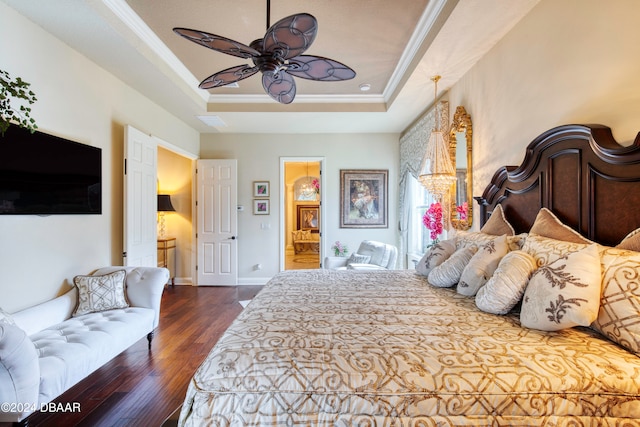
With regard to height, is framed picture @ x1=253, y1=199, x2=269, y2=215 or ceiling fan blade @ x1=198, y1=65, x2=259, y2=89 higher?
ceiling fan blade @ x1=198, y1=65, x2=259, y2=89

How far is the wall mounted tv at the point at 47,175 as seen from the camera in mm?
2035

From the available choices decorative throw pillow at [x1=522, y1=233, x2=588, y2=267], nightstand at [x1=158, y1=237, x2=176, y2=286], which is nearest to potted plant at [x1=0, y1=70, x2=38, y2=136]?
decorative throw pillow at [x1=522, y1=233, x2=588, y2=267]

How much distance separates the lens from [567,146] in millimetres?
1706

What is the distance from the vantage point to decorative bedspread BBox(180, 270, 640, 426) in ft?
3.21

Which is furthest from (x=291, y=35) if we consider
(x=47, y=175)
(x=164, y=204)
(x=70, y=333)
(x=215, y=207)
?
(x=164, y=204)

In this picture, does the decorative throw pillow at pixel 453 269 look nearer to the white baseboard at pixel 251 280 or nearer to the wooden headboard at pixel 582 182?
the wooden headboard at pixel 582 182

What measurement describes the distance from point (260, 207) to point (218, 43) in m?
3.78

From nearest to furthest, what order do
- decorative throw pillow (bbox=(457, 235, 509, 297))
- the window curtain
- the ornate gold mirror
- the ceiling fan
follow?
the ceiling fan
decorative throw pillow (bbox=(457, 235, 509, 297))
the ornate gold mirror
the window curtain

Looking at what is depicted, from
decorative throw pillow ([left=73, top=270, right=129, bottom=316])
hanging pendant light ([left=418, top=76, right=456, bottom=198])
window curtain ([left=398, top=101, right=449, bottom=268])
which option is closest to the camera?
decorative throw pillow ([left=73, top=270, right=129, bottom=316])

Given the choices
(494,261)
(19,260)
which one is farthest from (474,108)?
(19,260)

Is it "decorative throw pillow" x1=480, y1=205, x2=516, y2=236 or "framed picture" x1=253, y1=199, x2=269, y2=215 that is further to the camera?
"framed picture" x1=253, y1=199, x2=269, y2=215

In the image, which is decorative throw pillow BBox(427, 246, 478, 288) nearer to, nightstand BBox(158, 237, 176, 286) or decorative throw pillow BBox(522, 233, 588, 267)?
decorative throw pillow BBox(522, 233, 588, 267)

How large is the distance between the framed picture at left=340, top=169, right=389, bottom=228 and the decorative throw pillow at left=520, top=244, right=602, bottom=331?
3999mm

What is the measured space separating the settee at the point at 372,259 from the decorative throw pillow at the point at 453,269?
196 centimetres
